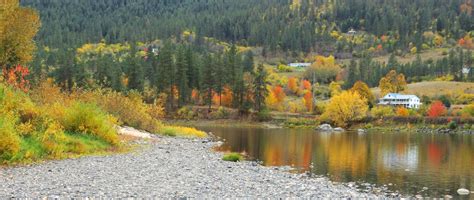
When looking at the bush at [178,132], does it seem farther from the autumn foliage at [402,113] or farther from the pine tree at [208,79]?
the autumn foliage at [402,113]

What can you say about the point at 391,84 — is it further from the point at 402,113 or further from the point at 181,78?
the point at 181,78

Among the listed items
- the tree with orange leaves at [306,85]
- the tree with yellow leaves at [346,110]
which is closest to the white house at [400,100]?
the tree with orange leaves at [306,85]

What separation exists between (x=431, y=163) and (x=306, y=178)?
14804 mm

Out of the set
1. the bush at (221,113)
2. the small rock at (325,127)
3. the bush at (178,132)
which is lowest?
the small rock at (325,127)

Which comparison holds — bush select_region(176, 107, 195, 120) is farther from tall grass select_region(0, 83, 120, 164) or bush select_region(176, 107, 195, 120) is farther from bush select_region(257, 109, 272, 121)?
tall grass select_region(0, 83, 120, 164)

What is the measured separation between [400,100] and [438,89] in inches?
927

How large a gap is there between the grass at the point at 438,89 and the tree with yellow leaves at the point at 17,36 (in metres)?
128

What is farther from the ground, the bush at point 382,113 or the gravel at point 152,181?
the gravel at point 152,181

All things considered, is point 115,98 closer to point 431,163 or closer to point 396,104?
point 431,163

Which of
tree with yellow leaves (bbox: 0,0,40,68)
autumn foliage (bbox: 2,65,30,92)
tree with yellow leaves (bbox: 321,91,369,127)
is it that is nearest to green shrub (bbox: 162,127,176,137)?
tree with yellow leaves (bbox: 0,0,40,68)

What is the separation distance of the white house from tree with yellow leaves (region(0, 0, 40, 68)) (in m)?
112

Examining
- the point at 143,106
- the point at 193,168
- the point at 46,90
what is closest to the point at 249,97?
the point at 143,106

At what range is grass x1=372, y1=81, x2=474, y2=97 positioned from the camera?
156m

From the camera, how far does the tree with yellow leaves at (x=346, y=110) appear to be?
10875 centimetres
